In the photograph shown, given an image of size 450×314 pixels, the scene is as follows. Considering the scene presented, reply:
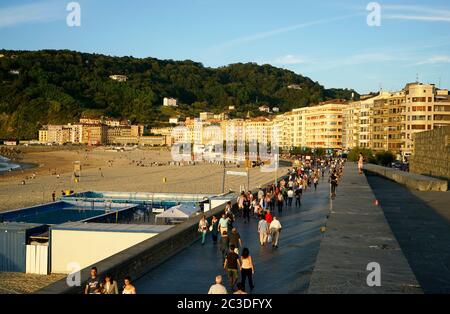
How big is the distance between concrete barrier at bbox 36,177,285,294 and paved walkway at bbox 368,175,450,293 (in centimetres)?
487

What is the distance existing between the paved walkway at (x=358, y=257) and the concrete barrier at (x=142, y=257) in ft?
10.4

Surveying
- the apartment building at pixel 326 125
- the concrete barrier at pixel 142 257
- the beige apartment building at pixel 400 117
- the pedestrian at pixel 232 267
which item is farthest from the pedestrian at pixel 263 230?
the apartment building at pixel 326 125

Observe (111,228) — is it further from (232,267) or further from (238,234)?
(232,267)

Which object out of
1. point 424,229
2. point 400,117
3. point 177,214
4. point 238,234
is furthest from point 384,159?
point 238,234

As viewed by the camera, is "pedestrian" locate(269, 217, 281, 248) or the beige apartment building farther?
the beige apartment building

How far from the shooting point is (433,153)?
116 feet

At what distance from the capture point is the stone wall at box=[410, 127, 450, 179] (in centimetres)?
3162

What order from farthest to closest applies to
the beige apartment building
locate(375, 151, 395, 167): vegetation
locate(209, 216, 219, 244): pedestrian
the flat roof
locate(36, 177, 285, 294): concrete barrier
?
the beige apartment building, locate(375, 151, 395, 167): vegetation, the flat roof, locate(209, 216, 219, 244): pedestrian, locate(36, 177, 285, 294): concrete barrier

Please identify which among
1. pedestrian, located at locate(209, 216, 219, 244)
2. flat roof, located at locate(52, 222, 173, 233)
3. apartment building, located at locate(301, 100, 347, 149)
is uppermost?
apartment building, located at locate(301, 100, 347, 149)

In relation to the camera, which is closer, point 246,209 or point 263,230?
point 263,230

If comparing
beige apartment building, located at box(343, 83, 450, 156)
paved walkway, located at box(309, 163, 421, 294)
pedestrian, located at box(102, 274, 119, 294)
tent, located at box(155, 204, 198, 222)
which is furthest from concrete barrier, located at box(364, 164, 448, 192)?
beige apartment building, located at box(343, 83, 450, 156)

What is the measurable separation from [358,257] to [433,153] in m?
30.4

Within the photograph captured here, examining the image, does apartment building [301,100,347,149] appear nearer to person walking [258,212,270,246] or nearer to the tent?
the tent

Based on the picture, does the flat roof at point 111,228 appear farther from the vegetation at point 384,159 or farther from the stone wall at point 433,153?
the vegetation at point 384,159
